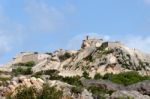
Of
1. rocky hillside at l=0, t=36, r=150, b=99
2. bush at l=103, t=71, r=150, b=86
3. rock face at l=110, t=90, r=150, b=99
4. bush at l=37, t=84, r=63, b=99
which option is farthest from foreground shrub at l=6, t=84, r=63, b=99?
bush at l=103, t=71, r=150, b=86

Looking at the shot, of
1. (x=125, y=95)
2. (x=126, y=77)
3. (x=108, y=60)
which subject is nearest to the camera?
(x=125, y=95)

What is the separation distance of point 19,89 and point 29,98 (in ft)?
8.34

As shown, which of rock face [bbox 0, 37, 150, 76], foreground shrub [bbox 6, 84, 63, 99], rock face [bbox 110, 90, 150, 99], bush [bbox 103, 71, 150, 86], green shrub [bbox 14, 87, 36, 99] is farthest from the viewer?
rock face [bbox 0, 37, 150, 76]

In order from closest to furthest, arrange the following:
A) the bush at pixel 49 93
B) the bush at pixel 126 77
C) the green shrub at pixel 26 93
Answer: the bush at pixel 49 93 < the green shrub at pixel 26 93 < the bush at pixel 126 77

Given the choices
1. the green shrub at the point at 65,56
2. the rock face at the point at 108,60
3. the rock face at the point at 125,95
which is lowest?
the rock face at the point at 125,95

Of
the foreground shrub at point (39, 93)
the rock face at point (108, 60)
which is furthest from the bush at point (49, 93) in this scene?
the rock face at point (108, 60)

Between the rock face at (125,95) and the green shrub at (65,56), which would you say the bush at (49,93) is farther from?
the green shrub at (65,56)

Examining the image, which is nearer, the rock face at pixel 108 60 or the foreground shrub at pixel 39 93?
the foreground shrub at pixel 39 93

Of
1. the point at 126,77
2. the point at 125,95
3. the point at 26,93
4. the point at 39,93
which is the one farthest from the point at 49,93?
the point at 126,77

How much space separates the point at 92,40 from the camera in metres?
139

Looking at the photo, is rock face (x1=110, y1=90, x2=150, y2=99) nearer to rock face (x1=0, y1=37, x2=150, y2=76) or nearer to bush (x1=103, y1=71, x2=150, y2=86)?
bush (x1=103, y1=71, x2=150, y2=86)

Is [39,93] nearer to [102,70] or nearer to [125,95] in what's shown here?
[125,95]

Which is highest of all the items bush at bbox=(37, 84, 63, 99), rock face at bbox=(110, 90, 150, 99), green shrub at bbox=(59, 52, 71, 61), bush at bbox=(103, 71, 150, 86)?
green shrub at bbox=(59, 52, 71, 61)

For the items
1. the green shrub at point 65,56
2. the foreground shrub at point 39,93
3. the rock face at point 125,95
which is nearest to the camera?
the foreground shrub at point 39,93
